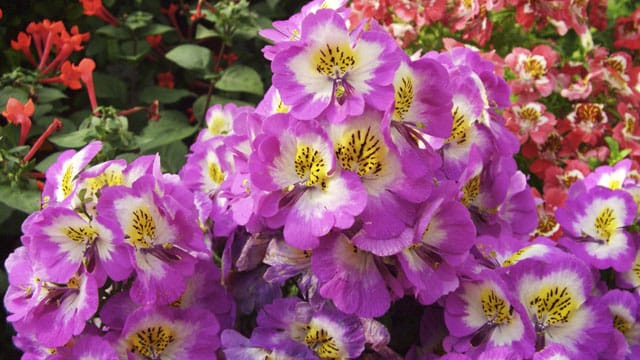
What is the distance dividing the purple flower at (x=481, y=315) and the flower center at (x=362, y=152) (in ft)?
0.66

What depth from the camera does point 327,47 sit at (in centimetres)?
83

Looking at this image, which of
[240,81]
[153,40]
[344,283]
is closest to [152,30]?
[153,40]

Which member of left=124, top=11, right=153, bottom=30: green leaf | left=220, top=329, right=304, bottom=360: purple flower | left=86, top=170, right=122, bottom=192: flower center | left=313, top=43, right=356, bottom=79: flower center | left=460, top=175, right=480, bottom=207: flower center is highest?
left=313, top=43, right=356, bottom=79: flower center

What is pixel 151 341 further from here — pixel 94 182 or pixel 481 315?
pixel 481 315

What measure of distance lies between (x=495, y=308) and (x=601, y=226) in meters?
0.30

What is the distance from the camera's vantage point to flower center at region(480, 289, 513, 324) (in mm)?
888

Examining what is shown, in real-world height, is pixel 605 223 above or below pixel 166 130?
above

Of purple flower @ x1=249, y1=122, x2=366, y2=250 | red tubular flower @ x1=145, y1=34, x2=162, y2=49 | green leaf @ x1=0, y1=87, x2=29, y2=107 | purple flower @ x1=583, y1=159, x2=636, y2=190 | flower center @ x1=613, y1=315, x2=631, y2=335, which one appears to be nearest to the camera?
purple flower @ x1=249, y1=122, x2=366, y2=250

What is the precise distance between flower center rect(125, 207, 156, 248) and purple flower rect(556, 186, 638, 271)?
603 mm

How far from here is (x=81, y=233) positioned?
836 mm

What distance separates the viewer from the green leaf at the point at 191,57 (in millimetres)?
1746

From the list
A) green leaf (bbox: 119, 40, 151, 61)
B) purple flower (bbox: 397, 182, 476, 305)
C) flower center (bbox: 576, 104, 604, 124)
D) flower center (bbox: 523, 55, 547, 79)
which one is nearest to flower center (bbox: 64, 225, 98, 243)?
purple flower (bbox: 397, 182, 476, 305)

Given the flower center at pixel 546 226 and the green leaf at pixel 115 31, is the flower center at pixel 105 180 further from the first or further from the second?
the green leaf at pixel 115 31

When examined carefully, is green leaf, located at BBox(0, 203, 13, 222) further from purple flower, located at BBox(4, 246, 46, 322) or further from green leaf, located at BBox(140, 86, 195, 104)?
green leaf, located at BBox(140, 86, 195, 104)
